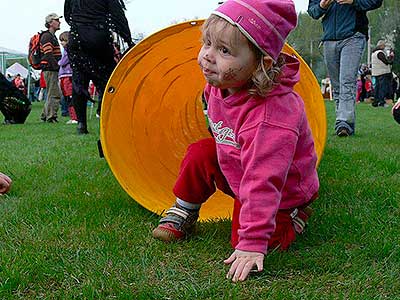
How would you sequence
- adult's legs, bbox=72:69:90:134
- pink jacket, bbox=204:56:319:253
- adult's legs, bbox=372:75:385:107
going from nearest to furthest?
pink jacket, bbox=204:56:319:253 < adult's legs, bbox=72:69:90:134 < adult's legs, bbox=372:75:385:107

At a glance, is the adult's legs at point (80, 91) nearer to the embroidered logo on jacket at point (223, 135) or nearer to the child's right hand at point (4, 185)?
the child's right hand at point (4, 185)

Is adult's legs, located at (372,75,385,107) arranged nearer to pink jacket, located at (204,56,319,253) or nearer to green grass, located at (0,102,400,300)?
green grass, located at (0,102,400,300)

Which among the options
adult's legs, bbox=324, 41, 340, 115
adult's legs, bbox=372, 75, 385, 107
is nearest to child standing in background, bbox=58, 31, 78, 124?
adult's legs, bbox=324, 41, 340, 115

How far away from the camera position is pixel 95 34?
552 centimetres

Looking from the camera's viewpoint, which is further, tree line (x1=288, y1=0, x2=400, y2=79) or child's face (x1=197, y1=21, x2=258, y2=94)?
tree line (x1=288, y1=0, x2=400, y2=79)

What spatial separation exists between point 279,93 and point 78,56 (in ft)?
12.9

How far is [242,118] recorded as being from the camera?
2.15 m

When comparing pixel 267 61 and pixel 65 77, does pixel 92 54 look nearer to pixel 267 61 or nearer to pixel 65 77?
pixel 267 61

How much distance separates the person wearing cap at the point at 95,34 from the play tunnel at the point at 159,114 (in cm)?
181

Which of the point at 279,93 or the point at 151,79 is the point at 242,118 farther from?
the point at 151,79

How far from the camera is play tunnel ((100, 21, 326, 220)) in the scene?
9.41 feet

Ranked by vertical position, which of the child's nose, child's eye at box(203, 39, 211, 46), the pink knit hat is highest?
the pink knit hat

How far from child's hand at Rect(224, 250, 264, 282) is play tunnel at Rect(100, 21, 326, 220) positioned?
88 centimetres

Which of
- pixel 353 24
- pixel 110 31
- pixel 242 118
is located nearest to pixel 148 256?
pixel 242 118
